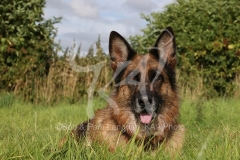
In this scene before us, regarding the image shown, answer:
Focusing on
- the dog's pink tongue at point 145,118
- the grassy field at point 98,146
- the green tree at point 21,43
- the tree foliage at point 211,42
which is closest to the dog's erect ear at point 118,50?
the dog's pink tongue at point 145,118

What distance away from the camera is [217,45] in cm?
1270

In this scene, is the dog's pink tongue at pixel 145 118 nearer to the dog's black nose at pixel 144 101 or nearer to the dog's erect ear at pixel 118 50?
the dog's black nose at pixel 144 101

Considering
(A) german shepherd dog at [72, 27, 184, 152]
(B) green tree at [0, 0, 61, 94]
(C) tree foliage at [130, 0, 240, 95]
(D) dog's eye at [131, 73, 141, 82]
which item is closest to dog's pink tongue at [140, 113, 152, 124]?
(A) german shepherd dog at [72, 27, 184, 152]

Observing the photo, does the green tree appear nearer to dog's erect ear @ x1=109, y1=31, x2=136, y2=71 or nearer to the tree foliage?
the tree foliage

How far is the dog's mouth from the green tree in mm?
7341

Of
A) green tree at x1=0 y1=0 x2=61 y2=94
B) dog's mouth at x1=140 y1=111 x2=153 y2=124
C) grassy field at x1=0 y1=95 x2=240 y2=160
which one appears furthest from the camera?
green tree at x1=0 y1=0 x2=61 y2=94

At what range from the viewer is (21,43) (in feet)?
39.8

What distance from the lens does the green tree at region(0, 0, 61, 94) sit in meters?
12.1

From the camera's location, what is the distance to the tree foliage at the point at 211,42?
12.9 m

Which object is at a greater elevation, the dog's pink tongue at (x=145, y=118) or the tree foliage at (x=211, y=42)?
the tree foliage at (x=211, y=42)

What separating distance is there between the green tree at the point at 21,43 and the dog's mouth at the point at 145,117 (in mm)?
7341

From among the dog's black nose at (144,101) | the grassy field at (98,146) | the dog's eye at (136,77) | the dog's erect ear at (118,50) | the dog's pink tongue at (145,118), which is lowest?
the grassy field at (98,146)

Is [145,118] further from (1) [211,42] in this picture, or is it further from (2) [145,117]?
(1) [211,42]

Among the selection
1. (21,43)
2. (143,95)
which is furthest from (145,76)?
(21,43)
